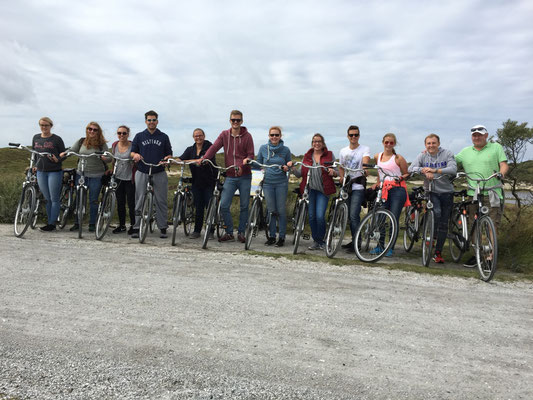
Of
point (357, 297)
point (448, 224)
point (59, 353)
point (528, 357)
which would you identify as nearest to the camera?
point (59, 353)

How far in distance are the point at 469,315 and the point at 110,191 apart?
6929 millimetres

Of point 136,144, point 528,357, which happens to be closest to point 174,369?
point 528,357

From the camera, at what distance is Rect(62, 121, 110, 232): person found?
368 inches

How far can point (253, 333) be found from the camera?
3.91m

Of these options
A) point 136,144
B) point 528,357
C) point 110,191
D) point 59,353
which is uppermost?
point 136,144

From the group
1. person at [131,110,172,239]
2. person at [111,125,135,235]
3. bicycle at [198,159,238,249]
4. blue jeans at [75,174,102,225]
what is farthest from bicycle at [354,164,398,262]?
blue jeans at [75,174,102,225]

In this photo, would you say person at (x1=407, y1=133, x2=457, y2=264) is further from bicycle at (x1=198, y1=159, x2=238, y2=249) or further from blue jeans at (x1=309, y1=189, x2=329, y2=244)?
bicycle at (x1=198, y1=159, x2=238, y2=249)

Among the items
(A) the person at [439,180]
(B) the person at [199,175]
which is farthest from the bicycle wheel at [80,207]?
(A) the person at [439,180]

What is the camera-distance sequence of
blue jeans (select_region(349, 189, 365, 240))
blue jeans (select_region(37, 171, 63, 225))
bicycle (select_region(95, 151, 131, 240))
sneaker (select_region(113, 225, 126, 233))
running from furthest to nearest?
sneaker (select_region(113, 225, 126, 233)), blue jeans (select_region(37, 171, 63, 225)), bicycle (select_region(95, 151, 131, 240)), blue jeans (select_region(349, 189, 365, 240))

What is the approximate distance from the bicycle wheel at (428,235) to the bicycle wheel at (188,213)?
4821 mm

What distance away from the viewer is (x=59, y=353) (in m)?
3.42

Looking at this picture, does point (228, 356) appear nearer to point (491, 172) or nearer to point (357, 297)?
point (357, 297)

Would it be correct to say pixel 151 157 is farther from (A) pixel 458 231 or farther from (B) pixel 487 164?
(B) pixel 487 164

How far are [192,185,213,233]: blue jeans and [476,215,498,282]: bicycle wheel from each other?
205 inches
